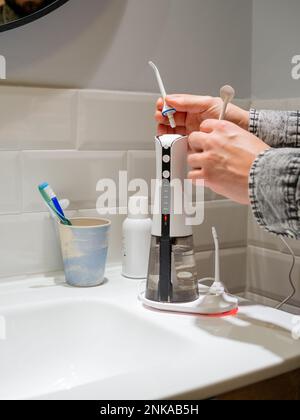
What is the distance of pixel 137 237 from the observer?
0.94 meters

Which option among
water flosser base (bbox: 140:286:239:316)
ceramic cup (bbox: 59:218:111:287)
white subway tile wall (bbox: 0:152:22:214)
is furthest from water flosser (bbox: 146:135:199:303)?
white subway tile wall (bbox: 0:152:22:214)

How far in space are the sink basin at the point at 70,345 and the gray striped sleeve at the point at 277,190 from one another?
0.21 meters

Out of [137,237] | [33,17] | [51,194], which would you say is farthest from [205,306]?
[33,17]

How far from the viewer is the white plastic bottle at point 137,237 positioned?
0.94 meters

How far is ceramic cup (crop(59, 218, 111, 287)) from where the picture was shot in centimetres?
87

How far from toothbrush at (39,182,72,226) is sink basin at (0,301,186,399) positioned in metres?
0.15

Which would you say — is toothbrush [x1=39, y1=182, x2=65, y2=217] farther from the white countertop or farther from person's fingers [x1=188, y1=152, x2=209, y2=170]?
person's fingers [x1=188, y1=152, x2=209, y2=170]

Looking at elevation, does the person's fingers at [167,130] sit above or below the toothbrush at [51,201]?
above

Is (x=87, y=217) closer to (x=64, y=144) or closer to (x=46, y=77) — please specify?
(x=64, y=144)

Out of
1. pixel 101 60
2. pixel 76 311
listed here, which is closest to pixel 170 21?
pixel 101 60

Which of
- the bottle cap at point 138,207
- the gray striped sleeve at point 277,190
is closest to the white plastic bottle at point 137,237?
the bottle cap at point 138,207

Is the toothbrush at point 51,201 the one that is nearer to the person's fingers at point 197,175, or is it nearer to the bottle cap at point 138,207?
the bottle cap at point 138,207

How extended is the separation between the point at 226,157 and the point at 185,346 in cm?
26

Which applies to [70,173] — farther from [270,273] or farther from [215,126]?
[270,273]
